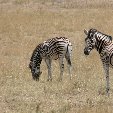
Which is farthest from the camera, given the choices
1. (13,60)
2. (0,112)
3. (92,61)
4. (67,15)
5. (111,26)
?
(67,15)

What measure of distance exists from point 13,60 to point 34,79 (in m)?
4.73

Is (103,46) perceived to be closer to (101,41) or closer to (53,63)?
(101,41)

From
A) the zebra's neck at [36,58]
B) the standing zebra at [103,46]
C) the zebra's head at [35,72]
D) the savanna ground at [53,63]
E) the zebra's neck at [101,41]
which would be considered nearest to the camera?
the savanna ground at [53,63]

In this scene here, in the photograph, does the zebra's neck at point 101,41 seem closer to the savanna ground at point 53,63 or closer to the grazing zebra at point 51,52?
the savanna ground at point 53,63

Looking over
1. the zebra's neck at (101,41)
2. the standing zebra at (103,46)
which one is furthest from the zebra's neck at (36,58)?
the zebra's neck at (101,41)

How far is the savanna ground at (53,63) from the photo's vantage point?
33.2ft

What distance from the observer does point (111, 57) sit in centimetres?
1081

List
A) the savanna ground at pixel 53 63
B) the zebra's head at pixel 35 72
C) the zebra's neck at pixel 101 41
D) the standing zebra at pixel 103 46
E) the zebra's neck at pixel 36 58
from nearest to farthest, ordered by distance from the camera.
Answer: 1. the savanna ground at pixel 53 63
2. the standing zebra at pixel 103 46
3. the zebra's neck at pixel 101 41
4. the zebra's head at pixel 35 72
5. the zebra's neck at pixel 36 58

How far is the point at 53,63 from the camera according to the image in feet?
57.2

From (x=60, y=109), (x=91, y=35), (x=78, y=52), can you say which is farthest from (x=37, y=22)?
(x=60, y=109)

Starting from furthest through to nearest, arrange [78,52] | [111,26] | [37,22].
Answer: [37,22], [111,26], [78,52]

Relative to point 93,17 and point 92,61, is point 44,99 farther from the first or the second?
point 93,17

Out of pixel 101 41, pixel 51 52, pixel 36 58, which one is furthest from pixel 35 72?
pixel 101 41

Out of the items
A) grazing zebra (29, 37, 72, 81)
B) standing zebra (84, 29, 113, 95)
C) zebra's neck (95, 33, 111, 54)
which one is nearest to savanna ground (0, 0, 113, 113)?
grazing zebra (29, 37, 72, 81)
